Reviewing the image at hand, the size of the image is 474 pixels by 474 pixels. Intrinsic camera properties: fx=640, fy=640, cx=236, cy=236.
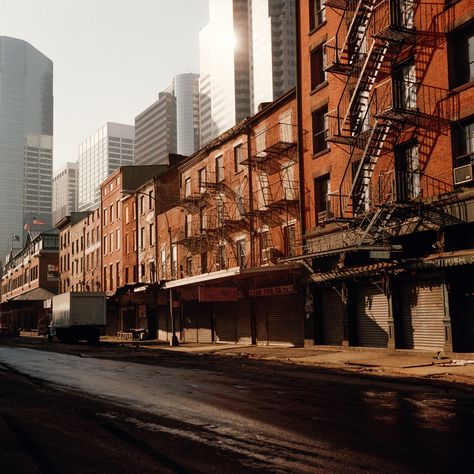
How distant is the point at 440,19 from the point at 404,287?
32.2 ft

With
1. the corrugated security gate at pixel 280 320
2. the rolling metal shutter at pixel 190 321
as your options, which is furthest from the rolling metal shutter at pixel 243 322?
the rolling metal shutter at pixel 190 321

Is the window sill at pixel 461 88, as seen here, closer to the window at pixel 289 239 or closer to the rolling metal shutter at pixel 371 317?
the rolling metal shutter at pixel 371 317

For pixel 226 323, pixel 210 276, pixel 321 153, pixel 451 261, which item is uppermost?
pixel 321 153

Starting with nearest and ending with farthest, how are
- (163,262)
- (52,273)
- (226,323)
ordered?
(226,323) → (163,262) → (52,273)

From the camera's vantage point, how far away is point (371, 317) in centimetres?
2622

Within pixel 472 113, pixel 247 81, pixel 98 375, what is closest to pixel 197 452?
pixel 98 375

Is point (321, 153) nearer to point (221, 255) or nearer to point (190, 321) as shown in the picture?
point (221, 255)

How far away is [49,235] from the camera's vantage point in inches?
3937

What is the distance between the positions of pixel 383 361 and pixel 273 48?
536 feet

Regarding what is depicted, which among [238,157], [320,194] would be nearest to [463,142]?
[320,194]

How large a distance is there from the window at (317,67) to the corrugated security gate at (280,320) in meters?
10.3

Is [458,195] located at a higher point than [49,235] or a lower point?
lower

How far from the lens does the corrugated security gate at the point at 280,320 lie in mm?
31188

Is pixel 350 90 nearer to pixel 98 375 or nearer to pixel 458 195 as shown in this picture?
pixel 458 195
